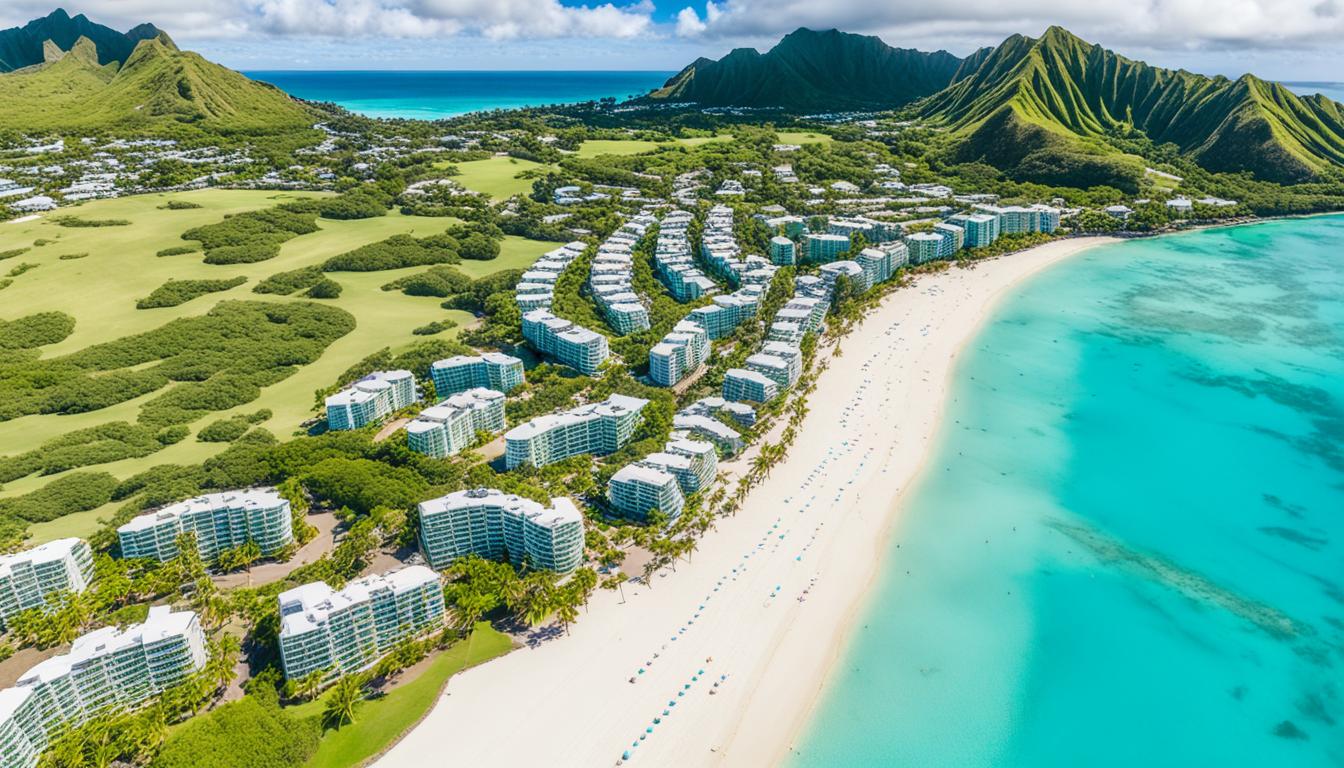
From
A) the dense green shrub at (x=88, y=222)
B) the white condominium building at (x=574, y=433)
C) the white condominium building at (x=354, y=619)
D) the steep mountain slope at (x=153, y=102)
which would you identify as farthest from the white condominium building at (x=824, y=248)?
the steep mountain slope at (x=153, y=102)

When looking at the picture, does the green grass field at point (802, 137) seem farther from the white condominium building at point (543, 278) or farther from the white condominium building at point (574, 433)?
the white condominium building at point (574, 433)

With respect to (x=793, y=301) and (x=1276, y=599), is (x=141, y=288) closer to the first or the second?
(x=793, y=301)

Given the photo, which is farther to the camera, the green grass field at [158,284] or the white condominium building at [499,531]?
the green grass field at [158,284]

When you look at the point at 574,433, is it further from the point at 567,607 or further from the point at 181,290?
the point at 181,290

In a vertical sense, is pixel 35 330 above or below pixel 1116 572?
above

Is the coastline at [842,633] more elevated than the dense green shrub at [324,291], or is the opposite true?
the dense green shrub at [324,291]

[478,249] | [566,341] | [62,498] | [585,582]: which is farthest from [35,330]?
[585,582]
